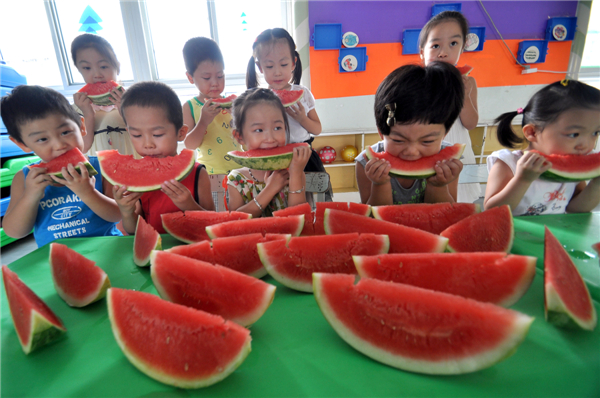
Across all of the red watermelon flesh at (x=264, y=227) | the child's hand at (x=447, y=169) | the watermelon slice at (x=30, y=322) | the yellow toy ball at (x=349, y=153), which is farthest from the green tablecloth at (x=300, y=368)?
the yellow toy ball at (x=349, y=153)

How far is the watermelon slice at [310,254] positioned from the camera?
0.78m

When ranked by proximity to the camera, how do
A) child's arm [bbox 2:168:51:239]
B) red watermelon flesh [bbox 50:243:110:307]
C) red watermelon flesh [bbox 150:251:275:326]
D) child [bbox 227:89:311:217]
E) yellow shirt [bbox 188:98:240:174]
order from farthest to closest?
yellow shirt [bbox 188:98:240:174]
child [bbox 227:89:311:217]
child's arm [bbox 2:168:51:239]
red watermelon flesh [bbox 50:243:110:307]
red watermelon flesh [bbox 150:251:275:326]

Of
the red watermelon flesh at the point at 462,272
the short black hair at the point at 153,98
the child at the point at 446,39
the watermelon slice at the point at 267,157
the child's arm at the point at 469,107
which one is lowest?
the red watermelon flesh at the point at 462,272

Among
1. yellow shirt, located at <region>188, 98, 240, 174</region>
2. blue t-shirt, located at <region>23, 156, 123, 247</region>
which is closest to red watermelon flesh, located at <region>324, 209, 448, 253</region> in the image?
blue t-shirt, located at <region>23, 156, 123, 247</region>

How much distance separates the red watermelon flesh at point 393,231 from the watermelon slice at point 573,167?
842mm

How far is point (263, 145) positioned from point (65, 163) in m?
0.97

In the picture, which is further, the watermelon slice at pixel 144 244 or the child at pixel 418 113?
the child at pixel 418 113

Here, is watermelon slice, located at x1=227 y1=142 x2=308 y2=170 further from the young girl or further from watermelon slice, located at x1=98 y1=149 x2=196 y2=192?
the young girl

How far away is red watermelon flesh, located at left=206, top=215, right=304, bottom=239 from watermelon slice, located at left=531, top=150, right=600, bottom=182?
117 centimetres

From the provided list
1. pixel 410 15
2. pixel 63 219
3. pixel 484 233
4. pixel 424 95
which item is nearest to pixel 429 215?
pixel 484 233

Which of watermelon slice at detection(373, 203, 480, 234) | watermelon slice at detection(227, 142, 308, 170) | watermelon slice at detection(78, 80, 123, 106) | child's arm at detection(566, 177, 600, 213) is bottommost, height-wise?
child's arm at detection(566, 177, 600, 213)

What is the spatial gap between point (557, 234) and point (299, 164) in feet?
3.80

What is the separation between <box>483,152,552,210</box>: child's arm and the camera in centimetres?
120

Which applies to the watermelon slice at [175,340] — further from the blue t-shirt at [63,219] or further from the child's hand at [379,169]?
the blue t-shirt at [63,219]
